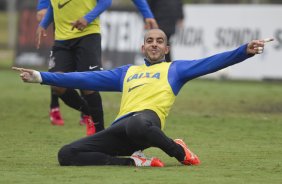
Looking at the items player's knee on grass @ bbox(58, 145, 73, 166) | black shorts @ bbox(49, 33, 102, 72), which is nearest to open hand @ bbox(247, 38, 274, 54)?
player's knee on grass @ bbox(58, 145, 73, 166)

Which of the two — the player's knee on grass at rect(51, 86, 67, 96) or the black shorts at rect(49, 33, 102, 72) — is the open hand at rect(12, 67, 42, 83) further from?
the player's knee on grass at rect(51, 86, 67, 96)

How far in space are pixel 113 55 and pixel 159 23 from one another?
7.83 meters

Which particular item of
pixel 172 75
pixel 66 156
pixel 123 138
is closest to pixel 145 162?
pixel 123 138

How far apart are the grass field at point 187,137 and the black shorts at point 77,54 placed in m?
0.86

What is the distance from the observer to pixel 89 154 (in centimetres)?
871

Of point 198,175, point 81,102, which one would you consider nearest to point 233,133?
point 81,102

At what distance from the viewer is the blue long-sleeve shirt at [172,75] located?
855cm

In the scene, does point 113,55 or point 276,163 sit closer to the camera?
point 276,163

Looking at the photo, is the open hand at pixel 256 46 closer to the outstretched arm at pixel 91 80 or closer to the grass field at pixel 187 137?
the grass field at pixel 187 137

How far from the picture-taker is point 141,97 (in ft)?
29.0

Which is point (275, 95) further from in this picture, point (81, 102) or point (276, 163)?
point (276, 163)

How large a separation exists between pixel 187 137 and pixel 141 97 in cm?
271

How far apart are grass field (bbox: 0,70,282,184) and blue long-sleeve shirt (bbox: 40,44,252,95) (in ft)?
2.60

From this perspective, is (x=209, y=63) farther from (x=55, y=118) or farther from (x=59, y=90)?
(x=55, y=118)
